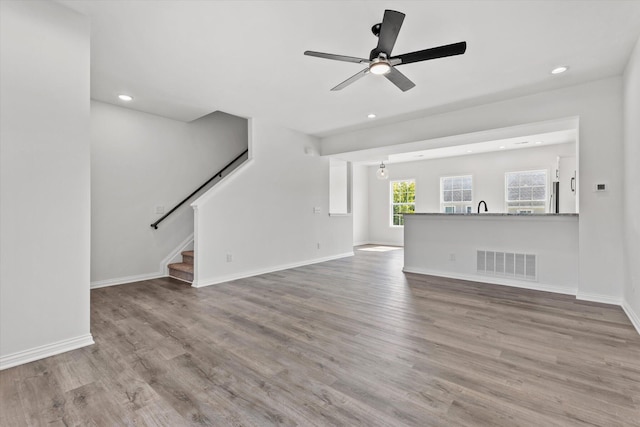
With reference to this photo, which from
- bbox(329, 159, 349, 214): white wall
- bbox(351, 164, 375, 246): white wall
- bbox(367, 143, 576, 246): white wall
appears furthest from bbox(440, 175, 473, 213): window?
bbox(329, 159, 349, 214): white wall

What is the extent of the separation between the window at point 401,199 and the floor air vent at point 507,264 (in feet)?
15.5

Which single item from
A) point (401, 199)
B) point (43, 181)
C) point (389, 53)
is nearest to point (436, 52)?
point (389, 53)

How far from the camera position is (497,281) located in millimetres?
4633

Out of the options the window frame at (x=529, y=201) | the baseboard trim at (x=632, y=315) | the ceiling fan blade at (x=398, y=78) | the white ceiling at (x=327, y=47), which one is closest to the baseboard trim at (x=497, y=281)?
the baseboard trim at (x=632, y=315)

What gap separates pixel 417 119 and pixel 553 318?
346cm

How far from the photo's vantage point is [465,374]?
2039 millimetres

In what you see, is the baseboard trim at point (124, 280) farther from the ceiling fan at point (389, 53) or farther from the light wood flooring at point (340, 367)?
the ceiling fan at point (389, 53)

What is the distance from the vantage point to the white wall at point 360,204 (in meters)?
9.95

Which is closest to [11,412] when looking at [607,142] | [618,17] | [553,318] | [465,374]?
[465,374]

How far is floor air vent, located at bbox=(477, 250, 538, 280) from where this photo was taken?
4.41 metres

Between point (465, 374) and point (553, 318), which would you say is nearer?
point (465, 374)

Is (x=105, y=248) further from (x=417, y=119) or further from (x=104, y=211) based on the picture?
(x=417, y=119)

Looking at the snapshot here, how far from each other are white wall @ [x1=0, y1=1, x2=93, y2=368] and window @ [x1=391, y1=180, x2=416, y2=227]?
8.44 meters

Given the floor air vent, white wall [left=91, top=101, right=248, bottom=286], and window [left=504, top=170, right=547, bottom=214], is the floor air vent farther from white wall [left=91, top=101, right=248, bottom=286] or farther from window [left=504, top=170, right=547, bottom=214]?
white wall [left=91, top=101, right=248, bottom=286]
